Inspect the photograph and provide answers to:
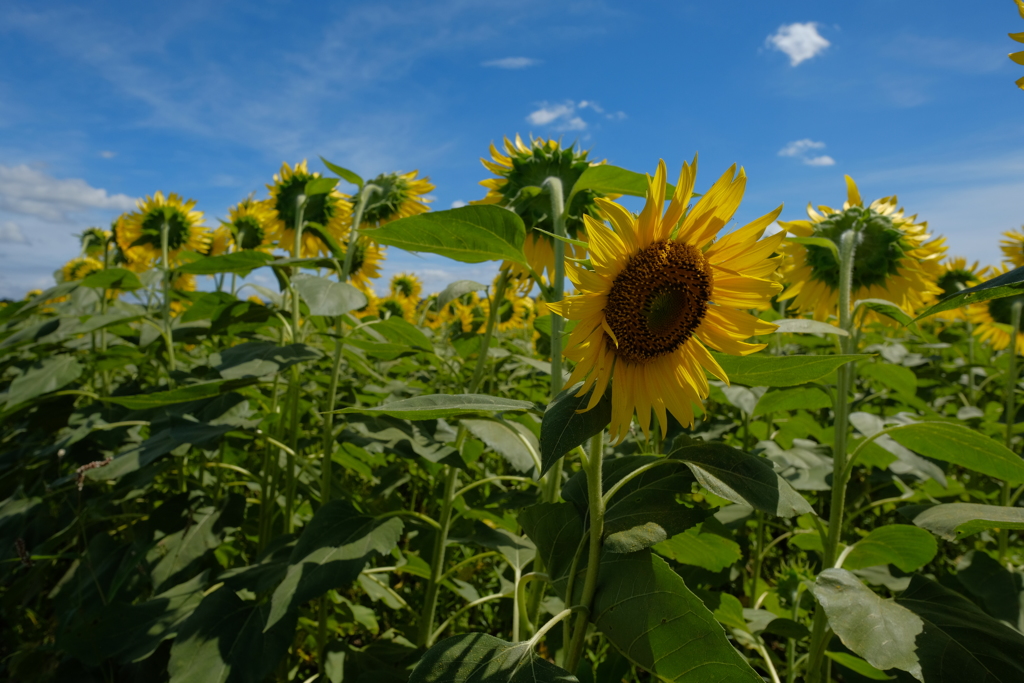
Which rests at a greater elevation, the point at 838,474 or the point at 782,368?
the point at 782,368

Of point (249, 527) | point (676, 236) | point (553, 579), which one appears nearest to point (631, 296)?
point (676, 236)

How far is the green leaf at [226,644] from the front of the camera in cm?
132

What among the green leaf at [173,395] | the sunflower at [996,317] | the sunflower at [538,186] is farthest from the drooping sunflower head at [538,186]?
the sunflower at [996,317]

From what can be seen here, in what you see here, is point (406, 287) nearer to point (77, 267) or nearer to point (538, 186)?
point (77, 267)

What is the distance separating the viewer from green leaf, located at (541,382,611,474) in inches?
30.4

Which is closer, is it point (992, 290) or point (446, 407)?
point (992, 290)

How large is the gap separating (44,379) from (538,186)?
1990 millimetres

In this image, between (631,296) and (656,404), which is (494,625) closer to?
(656,404)

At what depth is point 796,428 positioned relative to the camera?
201cm

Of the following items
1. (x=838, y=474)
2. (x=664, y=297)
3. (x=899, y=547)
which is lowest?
(x=899, y=547)

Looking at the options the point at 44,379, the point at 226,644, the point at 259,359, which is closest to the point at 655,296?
the point at 259,359

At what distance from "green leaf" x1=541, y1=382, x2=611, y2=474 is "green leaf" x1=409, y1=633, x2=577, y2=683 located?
0.99ft

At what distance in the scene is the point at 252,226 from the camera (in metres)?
2.75

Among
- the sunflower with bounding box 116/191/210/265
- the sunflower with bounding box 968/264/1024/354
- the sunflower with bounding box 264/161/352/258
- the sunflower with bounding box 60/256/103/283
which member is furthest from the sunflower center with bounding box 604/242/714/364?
the sunflower with bounding box 60/256/103/283
